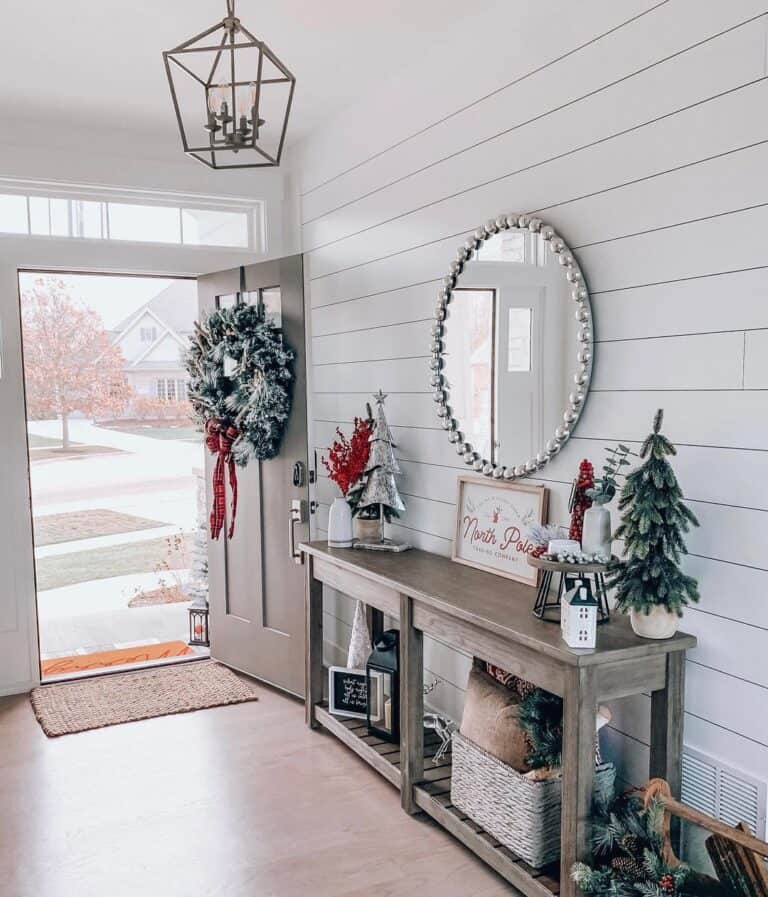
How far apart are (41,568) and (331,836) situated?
4.37 metres

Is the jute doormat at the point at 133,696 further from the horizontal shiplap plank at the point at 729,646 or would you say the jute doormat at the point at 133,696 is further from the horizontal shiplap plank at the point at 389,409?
the horizontal shiplap plank at the point at 729,646

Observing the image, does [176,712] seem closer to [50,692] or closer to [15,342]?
[50,692]

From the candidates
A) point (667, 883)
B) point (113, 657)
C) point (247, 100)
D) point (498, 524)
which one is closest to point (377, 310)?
point (498, 524)

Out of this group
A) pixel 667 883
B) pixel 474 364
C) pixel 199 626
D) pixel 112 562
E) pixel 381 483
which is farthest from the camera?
pixel 112 562

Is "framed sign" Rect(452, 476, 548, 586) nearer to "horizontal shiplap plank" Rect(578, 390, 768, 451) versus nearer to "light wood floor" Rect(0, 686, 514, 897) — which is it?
"horizontal shiplap plank" Rect(578, 390, 768, 451)

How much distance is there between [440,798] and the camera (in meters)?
2.72

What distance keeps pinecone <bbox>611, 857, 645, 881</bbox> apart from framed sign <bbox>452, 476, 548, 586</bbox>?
87 cm

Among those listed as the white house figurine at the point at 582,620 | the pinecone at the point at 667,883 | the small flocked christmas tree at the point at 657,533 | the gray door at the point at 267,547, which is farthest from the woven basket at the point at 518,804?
the gray door at the point at 267,547

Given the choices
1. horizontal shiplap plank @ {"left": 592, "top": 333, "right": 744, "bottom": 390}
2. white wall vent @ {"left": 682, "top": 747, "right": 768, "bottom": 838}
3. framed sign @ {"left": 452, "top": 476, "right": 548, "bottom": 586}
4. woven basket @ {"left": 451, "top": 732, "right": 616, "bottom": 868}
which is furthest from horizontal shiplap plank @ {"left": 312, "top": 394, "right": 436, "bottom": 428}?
white wall vent @ {"left": 682, "top": 747, "right": 768, "bottom": 838}

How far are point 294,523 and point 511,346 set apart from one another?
5.31ft

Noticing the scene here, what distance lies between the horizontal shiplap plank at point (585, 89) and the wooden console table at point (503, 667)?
1.45 metres

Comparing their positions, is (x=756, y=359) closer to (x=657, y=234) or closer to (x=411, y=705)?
(x=657, y=234)

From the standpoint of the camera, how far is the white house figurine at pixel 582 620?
6.77ft

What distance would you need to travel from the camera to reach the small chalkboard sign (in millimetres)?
3400
